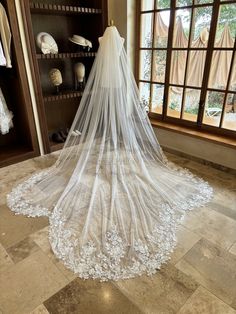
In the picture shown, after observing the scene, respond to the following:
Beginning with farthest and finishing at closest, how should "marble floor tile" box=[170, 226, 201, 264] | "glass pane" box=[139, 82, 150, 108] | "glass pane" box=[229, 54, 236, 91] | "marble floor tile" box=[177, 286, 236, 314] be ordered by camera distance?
"glass pane" box=[139, 82, 150, 108], "glass pane" box=[229, 54, 236, 91], "marble floor tile" box=[170, 226, 201, 264], "marble floor tile" box=[177, 286, 236, 314]

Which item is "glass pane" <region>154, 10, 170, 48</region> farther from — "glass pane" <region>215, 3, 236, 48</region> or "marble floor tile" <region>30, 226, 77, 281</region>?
"marble floor tile" <region>30, 226, 77, 281</region>

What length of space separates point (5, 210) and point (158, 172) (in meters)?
1.45

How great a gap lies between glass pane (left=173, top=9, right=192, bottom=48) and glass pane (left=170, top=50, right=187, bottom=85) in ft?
0.27

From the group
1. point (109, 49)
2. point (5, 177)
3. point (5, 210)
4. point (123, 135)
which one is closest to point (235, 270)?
point (123, 135)

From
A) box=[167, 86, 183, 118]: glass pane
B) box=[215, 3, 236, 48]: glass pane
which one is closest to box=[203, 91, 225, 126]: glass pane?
box=[167, 86, 183, 118]: glass pane

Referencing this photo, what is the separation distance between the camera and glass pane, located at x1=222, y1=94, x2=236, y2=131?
2378 millimetres

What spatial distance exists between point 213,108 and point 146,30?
4.27 ft

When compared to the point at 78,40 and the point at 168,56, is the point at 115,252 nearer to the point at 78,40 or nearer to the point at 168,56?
the point at 168,56

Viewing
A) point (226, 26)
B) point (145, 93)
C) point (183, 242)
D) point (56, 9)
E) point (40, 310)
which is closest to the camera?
point (40, 310)

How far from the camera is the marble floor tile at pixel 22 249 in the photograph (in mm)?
1482

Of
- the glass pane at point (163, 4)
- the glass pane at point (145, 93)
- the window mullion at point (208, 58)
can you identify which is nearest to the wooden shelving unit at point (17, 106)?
the glass pane at point (145, 93)

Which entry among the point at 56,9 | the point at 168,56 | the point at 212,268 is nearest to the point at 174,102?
the point at 168,56

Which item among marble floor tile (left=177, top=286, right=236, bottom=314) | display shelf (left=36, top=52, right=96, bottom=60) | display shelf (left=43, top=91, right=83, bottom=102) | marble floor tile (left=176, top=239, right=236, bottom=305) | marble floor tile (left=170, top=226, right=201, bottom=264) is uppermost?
display shelf (left=36, top=52, right=96, bottom=60)

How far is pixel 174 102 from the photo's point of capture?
2.88 meters
